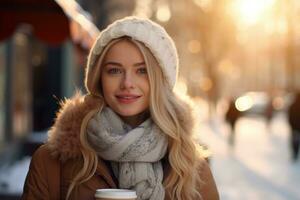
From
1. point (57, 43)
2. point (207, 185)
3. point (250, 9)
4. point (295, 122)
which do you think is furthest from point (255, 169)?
point (250, 9)

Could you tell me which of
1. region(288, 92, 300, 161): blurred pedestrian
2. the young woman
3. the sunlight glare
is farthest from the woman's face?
the sunlight glare

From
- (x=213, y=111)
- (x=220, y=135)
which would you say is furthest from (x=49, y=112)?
(x=213, y=111)

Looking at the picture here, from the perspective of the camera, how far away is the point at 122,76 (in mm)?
2715

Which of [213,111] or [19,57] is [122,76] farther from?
[213,111]

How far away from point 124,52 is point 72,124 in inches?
14.6

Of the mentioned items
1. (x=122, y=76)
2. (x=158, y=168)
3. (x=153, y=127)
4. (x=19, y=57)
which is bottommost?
(x=158, y=168)

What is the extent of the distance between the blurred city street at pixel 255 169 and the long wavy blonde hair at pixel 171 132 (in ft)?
24.2

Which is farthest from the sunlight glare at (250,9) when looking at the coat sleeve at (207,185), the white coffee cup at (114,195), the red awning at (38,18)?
the white coffee cup at (114,195)

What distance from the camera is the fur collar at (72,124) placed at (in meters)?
2.68

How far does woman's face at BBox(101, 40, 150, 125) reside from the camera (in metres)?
2.71

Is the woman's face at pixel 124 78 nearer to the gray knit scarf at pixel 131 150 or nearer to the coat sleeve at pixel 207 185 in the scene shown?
the gray knit scarf at pixel 131 150

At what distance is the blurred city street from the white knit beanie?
24.4 ft

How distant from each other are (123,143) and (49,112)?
1333 cm

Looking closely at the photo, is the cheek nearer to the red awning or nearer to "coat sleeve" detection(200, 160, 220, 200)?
"coat sleeve" detection(200, 160, 220, 200)
